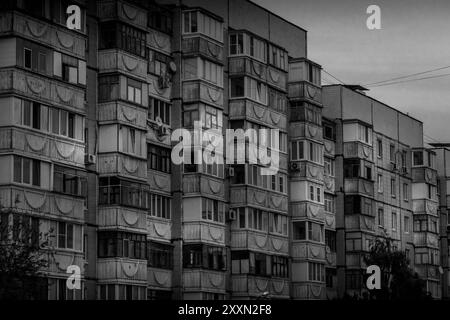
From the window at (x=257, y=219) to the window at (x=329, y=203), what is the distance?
384 inches

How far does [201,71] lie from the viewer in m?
51.2

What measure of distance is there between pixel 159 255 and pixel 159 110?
628 cm

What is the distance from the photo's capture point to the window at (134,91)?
46.5 metres

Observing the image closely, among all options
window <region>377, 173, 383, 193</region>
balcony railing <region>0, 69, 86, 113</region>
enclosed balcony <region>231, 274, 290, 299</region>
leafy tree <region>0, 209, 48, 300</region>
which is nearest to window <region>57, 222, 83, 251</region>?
leafy tree <region>0, 209, 48, 300</region>

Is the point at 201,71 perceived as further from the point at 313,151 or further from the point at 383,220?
the point at 383,220

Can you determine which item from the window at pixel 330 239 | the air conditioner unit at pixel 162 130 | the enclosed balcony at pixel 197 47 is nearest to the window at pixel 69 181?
the air conditioner unit at pixel 162 130

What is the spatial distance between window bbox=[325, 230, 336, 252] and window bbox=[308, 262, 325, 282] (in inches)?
150

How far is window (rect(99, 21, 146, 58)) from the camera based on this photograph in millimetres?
46281

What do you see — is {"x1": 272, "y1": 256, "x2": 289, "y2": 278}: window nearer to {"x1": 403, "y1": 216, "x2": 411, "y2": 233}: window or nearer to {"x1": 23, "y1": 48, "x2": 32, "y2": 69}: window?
{"x1": 403, "y1": 216, "x2": 411, "y2": 233}: window

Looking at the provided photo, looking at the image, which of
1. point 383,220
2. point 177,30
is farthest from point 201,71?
point 383,220

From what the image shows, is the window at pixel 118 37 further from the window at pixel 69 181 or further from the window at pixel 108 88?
the window at pixel 69 181

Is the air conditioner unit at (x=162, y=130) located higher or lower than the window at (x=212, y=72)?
lower
